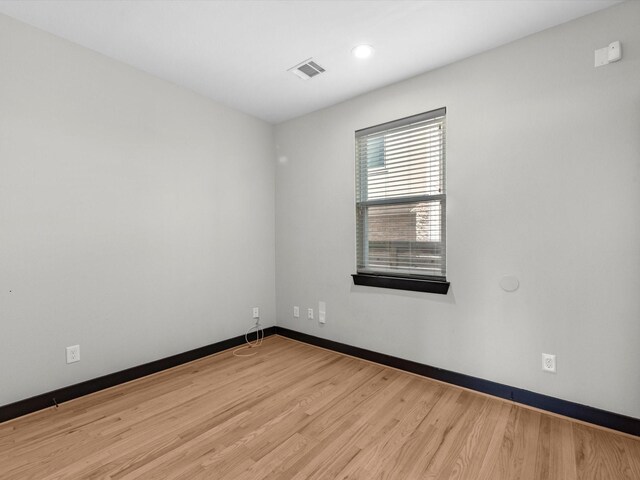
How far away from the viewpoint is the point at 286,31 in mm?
2207

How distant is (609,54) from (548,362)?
6.62ft

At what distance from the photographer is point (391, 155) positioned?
2.99 m

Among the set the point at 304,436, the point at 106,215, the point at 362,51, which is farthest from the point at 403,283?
the point at 106,215

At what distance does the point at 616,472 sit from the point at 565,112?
2.11 meters

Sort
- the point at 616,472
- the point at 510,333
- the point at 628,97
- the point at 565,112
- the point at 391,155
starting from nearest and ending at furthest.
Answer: the point at 616,472 < the point at 628,97 < the point at 565,112 < the point at 510,333 < the point at 391,155

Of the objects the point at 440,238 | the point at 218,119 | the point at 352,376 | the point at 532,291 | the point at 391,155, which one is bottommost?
the point at 352,376

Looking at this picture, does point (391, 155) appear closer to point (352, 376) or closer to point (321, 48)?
point (321, 48)

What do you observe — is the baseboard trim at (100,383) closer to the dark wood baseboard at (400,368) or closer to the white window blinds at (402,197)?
the dark wood baseboard at (400,368)

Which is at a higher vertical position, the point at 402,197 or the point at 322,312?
the point at 402,197

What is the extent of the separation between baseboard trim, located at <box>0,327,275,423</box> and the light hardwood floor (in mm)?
54

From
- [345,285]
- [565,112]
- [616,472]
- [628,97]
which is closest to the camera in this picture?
[616,472]

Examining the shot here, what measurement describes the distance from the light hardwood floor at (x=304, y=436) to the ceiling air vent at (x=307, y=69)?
266 cm

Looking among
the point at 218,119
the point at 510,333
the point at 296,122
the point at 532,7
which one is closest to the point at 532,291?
the point at 510,333

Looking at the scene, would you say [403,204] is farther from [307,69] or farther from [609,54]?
[609,54]
